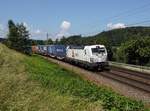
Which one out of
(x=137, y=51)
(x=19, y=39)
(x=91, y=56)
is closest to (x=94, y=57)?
(x=91, y=56)

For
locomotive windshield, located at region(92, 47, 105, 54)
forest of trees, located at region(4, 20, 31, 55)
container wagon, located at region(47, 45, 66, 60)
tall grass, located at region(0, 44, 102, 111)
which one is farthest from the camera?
forest of trees, located at region(4, 20, 31, 55)

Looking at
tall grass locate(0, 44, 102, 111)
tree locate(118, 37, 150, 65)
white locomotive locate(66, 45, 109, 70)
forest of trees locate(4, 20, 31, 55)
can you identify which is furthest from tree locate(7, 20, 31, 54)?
tall grass locate(0, 44, 102, 111)

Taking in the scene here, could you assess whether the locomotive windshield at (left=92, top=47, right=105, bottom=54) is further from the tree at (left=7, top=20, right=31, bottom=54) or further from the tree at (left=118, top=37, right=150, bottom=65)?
the tree at (left=7, top=20, right=31, bottom=54)

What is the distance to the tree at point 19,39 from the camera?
3029 inches

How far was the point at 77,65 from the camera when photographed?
4988 centimetres

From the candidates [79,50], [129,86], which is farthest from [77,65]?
[129,86]

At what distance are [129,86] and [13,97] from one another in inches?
677

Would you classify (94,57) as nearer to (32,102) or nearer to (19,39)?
(32,102)

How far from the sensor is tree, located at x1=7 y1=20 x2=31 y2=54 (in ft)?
252

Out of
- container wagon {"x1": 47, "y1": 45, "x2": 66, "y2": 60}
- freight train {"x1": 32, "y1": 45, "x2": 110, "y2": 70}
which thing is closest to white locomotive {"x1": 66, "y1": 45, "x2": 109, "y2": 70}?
freight train {"x1": 32, "y1": 45, "x2": 110, "y2": 70}

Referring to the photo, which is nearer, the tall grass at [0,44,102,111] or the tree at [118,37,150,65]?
the tall grass at [0,44,102,111]

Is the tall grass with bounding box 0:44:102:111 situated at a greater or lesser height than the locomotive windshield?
lesser

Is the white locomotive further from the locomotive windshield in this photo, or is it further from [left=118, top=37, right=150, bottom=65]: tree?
[left=118, top=37, right=150, bottom=65]: tree

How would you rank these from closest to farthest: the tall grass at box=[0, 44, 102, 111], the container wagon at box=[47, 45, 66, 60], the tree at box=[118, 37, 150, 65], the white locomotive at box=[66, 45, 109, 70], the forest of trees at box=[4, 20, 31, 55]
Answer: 1. the tall grass at box=[0, 44, 102, 111]
2. the white locomotive at box=[66, 45, 109, 70]
3. the tree at box=[118, 37, 150, 65]
4. the container wagon at box=[47, 45, 66, 60]
5. the forest of trees at box=[4, 20, 31, 55]
